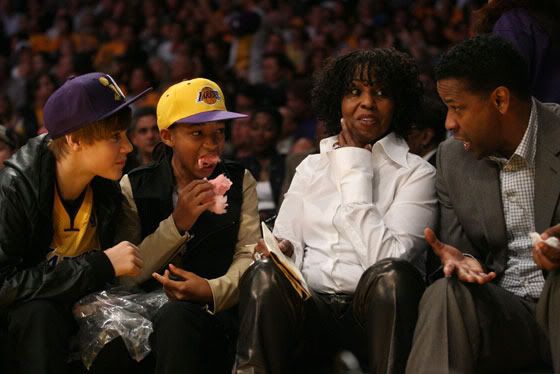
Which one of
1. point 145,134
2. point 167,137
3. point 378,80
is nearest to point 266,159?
point 145,134

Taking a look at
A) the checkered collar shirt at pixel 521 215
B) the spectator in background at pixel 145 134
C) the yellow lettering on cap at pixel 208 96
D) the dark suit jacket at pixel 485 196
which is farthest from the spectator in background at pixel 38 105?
the checkered collar shirt at pixel 521 215

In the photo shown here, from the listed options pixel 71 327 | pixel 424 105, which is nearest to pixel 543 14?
pixel 424 105

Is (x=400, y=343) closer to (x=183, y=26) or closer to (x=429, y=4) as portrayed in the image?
(x=429, y=4)

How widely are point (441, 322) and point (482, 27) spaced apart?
1514mm

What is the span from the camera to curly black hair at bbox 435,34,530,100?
3156mm

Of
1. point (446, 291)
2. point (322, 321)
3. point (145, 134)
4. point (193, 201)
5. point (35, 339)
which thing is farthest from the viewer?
point (145, 134)

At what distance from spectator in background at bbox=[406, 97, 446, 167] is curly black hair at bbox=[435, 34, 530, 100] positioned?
4.02ft

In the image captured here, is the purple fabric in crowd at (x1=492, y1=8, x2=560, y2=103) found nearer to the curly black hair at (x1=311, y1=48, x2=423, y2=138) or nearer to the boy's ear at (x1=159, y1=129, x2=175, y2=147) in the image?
the curly black hair at (x1=311, y1=48, x2=423, y2=138)

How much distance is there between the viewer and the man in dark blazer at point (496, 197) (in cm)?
289

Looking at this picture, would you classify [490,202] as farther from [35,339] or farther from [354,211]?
[35,339]

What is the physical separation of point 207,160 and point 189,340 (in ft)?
2.59

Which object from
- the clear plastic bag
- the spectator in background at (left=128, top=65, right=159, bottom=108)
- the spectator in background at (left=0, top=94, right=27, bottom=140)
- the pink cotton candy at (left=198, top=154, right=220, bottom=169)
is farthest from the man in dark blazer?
the spectator in background at (left=128, top=65, right=159, bottom=108)

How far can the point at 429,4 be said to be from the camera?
9430 mm

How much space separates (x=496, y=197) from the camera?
3195mm
